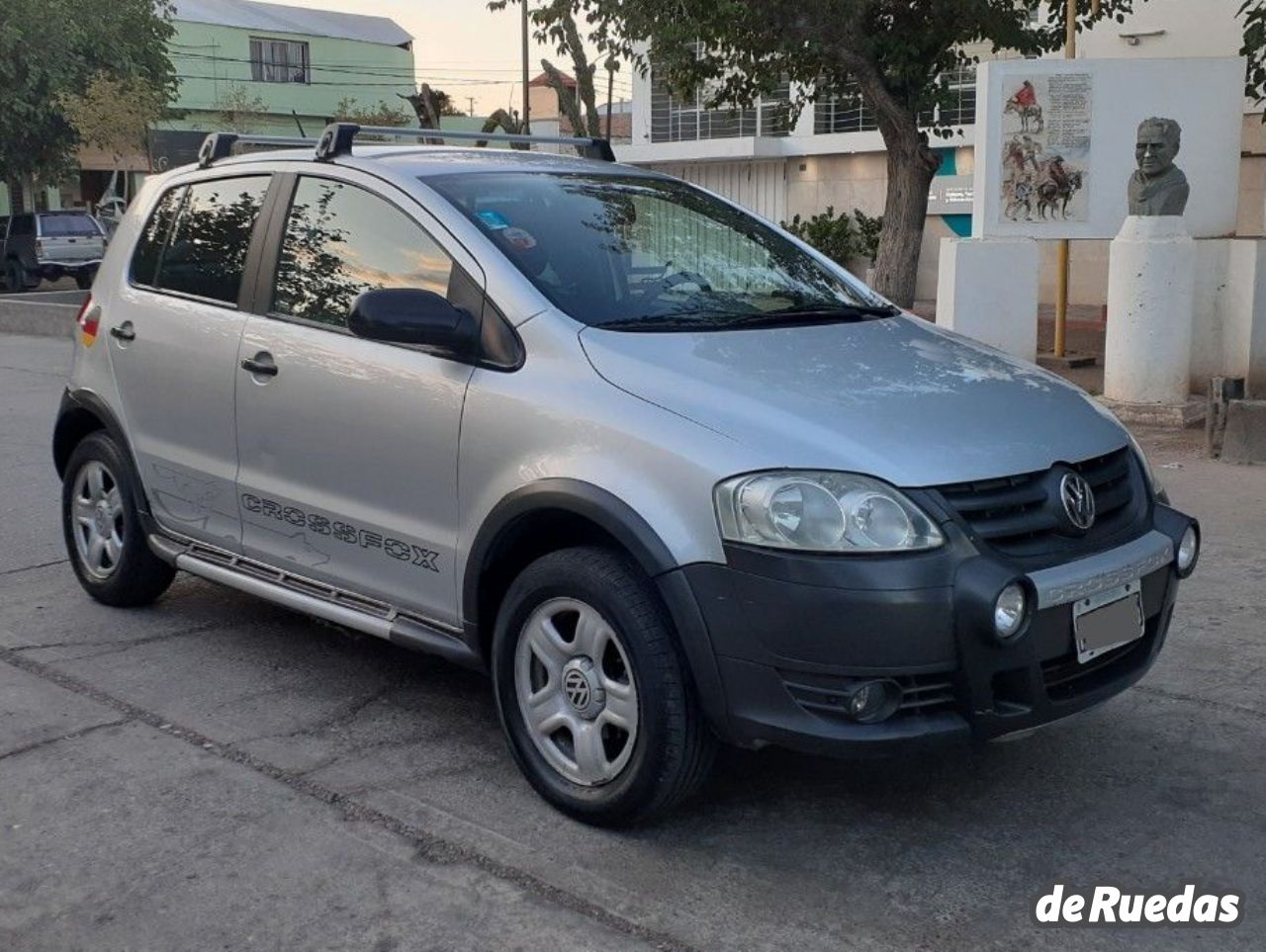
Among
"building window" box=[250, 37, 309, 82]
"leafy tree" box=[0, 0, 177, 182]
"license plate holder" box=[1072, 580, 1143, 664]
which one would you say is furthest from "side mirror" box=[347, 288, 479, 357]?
"building window" box=[250, 37, 309, 82]

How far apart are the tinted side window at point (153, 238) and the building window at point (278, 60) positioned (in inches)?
1875

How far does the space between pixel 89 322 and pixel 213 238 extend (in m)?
0.81

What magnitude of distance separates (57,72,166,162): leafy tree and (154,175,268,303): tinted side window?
32362 millimetres

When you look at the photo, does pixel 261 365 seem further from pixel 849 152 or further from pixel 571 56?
pixel 849 152

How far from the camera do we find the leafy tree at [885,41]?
49.6ft

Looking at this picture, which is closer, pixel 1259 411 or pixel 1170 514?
pixel 1170 514

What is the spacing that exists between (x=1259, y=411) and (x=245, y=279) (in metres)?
6.30

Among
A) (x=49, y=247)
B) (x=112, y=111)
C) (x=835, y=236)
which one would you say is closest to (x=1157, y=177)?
(x=835, y=236)

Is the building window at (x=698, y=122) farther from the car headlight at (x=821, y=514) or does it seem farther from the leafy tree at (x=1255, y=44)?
the car headlight at (x=821, y=514)

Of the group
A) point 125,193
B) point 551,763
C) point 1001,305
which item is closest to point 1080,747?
point 551,763

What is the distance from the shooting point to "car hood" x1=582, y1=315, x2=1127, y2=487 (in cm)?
352

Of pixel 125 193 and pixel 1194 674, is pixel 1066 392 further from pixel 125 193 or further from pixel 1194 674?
pixel 125 193

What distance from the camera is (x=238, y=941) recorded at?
331cm

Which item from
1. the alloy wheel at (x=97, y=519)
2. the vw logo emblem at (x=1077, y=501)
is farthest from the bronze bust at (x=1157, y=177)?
the alloy wheel at (x=97, y=519)
